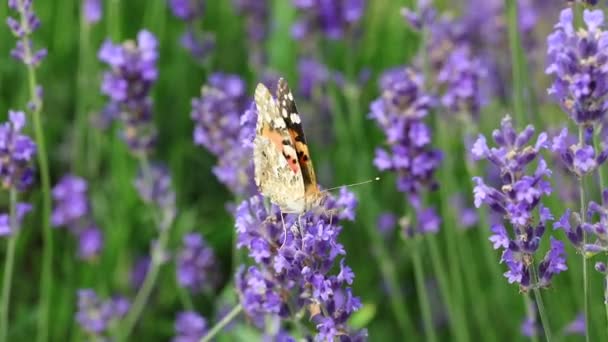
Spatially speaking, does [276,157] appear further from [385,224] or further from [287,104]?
[385,224]

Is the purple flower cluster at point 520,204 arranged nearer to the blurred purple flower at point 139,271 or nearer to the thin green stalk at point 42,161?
the thin green stalk at point 42,161

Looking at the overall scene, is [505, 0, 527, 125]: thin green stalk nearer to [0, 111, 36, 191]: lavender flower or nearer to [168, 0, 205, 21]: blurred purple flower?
[0, 111, 36, 191]: lavender flower

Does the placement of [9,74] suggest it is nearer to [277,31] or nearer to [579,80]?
[277,31]

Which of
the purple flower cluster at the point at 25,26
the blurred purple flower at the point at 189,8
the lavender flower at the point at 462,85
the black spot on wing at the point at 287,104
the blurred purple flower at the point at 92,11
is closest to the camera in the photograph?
the black spot on wing at the point at 287,104

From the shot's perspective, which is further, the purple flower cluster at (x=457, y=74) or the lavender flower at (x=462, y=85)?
the lavender flower at (x=462, y=85)

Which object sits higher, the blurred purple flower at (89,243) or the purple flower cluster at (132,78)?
the purple flower cluster at (132,78)

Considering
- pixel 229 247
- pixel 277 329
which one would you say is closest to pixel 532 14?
pixel 229 247

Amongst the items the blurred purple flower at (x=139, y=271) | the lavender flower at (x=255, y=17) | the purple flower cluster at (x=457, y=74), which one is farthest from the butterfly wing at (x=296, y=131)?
the lavender flower at (x=255, y=17)

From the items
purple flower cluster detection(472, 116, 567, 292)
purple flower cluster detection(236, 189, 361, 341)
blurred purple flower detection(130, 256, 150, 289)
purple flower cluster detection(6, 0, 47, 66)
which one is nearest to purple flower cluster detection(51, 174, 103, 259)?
blurred purple flower detection(130, 256, 150, 289)
